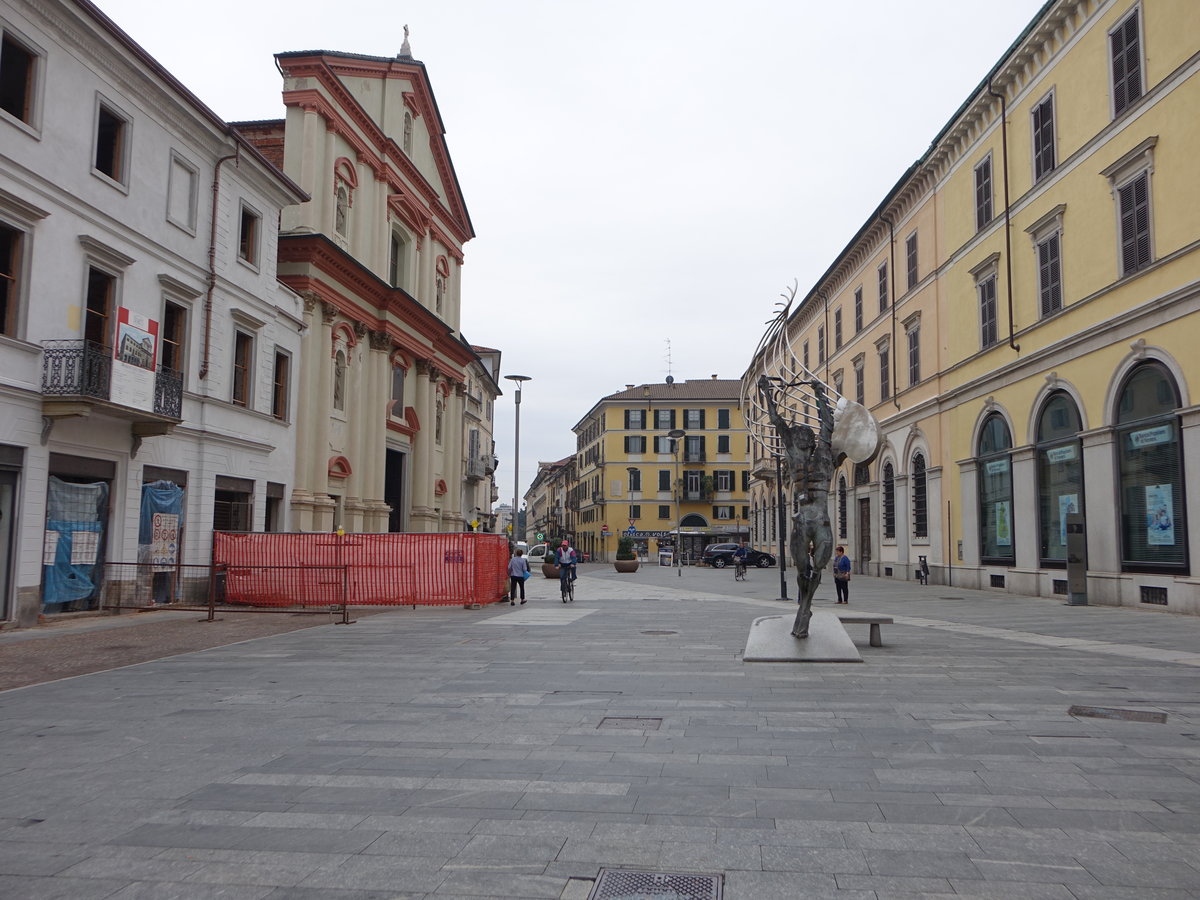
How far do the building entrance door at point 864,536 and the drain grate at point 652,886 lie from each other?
37232 mm

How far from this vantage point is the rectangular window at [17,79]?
1568cm

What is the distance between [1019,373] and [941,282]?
7230 millimetres

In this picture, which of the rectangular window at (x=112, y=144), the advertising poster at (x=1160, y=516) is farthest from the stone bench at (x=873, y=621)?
the rectangular window at (x=112, y=144)

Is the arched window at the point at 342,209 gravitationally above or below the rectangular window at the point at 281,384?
above

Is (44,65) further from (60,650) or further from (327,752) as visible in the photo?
(327,752)

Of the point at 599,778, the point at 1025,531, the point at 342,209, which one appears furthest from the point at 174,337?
the point at 1025,531

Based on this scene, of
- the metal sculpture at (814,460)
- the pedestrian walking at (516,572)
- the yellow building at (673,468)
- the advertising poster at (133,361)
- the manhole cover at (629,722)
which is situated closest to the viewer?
the manhole cover at (629,722)

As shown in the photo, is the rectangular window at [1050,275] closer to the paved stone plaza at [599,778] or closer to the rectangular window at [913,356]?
the rectangular window at [913,356]

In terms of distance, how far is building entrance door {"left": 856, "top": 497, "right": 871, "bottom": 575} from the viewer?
4000 cm

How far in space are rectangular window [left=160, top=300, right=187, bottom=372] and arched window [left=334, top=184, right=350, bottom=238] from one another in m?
10.9

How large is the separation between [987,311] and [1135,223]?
8.10 metres

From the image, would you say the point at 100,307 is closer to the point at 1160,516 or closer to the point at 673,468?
the point at 1160,516

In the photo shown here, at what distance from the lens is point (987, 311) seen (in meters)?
28.0

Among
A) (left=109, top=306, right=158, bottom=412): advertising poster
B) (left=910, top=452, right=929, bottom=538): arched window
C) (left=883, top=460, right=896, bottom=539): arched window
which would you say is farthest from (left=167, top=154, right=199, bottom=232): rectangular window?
A: (left=883, top=460, right=896, bottom=539): arched window
